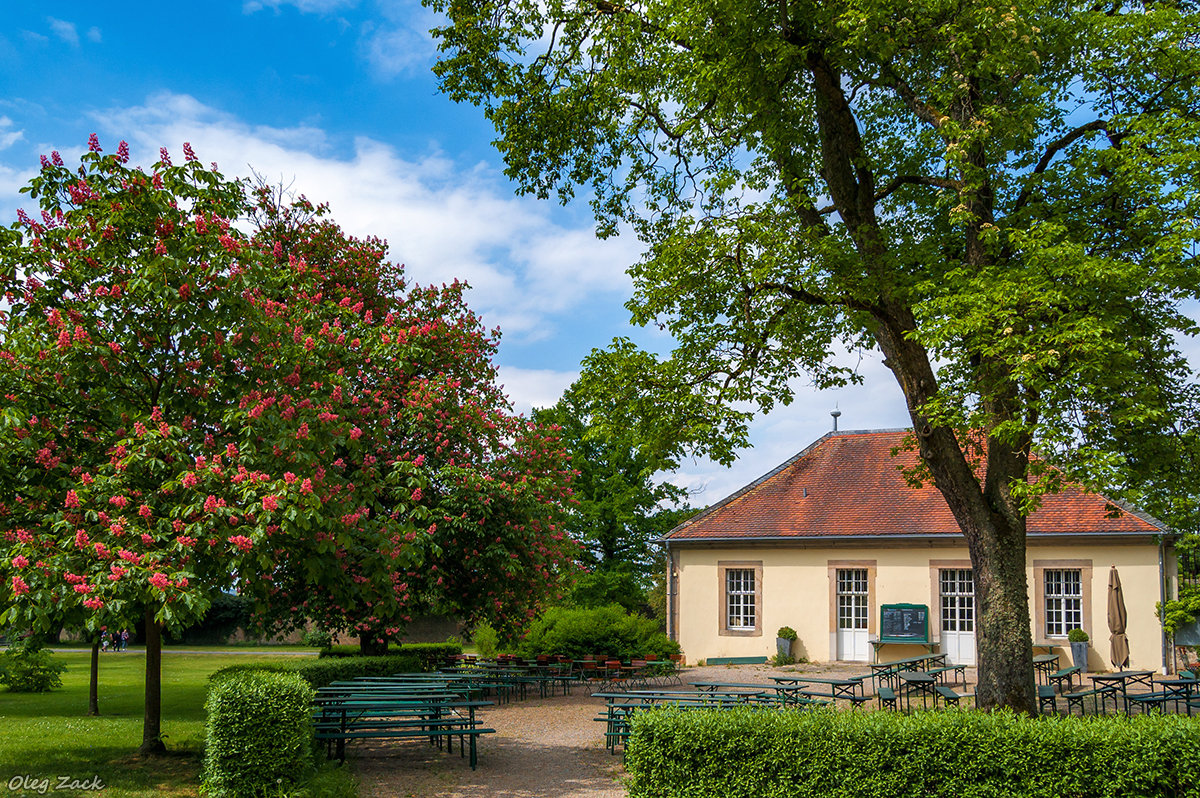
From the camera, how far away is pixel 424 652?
2048 centimetres

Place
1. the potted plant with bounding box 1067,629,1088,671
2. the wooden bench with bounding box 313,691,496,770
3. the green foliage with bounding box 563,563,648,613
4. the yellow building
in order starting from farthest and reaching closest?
the green foliage with bounding box 563,563,648,613
the yellow building
the potted plant with bounding box 1067,629,1088,671
the wooden bench with bounding box 313,691,496,770

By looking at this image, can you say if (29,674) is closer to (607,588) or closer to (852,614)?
(607,588)

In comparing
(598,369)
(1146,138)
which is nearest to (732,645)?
(598,369)

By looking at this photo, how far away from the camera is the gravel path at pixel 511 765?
8.80 meters

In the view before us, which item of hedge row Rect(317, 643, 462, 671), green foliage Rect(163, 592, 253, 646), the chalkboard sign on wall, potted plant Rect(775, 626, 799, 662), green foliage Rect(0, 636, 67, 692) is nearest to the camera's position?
hedge row Rect(317, 643, 462, 671)

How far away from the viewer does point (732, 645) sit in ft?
75.4

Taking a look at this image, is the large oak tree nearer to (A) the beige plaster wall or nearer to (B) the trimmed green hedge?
(B) the trimmed green hedge

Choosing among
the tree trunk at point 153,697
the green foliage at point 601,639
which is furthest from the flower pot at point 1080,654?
the tree trunk at point 153,697

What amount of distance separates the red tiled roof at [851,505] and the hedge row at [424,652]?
261 inches

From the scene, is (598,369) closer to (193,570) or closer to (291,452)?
(291,452)

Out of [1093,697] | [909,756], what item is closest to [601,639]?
[1093,697]

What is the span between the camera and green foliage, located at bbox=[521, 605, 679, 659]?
21.1 m

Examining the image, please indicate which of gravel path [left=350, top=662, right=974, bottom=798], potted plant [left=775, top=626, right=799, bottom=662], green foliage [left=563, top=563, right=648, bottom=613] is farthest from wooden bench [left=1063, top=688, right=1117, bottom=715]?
green foliage [left=563, top=563, right=648, bottom=613]

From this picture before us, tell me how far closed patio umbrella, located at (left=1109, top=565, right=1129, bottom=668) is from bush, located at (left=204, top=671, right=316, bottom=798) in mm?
17297
